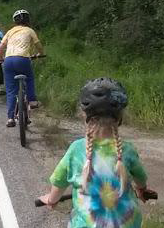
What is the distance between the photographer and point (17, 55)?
9445 mm

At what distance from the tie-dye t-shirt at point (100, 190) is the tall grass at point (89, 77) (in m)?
7.03

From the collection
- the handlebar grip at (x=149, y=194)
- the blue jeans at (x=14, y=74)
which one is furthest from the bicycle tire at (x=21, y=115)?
the handlebar grip at (x=149, y=194)

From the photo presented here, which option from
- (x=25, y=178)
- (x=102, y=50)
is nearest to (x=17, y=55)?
(x=25, y=178)

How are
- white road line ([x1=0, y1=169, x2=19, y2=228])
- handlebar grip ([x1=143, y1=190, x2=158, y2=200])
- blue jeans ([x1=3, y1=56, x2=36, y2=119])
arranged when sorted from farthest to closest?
1. blue jeans ([x1=3, y1=56, x2=36, y2=119])
2. white road line ([x1=0, y1=169, x2=19, y2=228])
3. handlebar grip ([x1=143, y1=190, x2=158, y2=200])

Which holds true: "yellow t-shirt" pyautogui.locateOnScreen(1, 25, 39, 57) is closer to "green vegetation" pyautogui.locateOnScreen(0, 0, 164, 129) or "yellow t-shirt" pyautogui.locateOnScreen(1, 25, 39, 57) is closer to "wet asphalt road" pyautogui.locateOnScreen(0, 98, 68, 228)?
"wet asphalt road" pyautogui.locateOnScreen(0, 98, 68, 228)

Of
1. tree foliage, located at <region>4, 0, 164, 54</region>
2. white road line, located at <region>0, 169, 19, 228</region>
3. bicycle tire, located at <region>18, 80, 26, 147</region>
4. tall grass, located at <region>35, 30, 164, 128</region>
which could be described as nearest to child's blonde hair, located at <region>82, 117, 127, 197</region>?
white road line, located at <region>0, 169, 19, 228</region>

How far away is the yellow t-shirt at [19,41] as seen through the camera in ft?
31.0

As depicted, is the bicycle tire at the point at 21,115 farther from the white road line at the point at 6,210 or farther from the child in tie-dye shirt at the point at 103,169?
the child in tie-dye shirt at the point at 103,169

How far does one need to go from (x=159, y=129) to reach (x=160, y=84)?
2.08 metres

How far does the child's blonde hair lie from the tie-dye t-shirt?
0.03m

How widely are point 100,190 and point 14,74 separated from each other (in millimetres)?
6364

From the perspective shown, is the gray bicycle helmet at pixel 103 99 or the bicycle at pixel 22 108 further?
the bicycle at pixel 22 108

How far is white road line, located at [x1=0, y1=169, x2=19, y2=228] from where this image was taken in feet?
19.4

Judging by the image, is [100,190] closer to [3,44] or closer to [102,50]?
[3,44]
